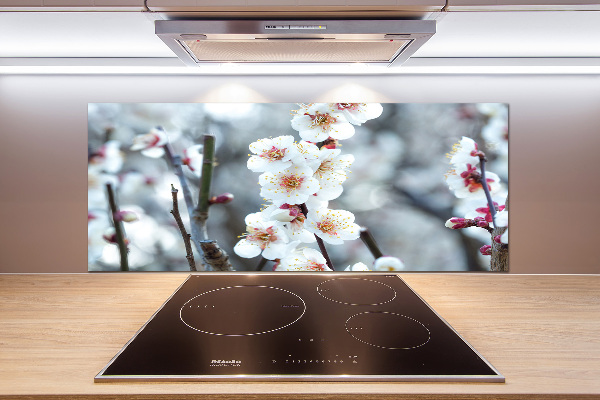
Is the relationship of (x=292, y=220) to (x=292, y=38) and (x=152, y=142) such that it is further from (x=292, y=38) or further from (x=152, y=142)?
(x=292, y=38)

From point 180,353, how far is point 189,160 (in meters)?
0.87

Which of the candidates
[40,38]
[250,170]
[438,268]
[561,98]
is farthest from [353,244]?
[40,38]

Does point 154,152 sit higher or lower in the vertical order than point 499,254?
higher

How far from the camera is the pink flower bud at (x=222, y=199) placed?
1510 millimetres

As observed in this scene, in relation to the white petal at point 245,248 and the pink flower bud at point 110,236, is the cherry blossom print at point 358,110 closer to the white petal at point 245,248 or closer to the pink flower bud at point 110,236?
the white petal at point 245,248

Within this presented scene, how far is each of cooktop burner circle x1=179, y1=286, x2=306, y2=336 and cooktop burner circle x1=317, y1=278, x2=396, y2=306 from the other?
0.37 ft

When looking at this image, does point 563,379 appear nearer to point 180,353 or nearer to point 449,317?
point 449,317

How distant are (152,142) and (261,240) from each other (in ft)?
1.89

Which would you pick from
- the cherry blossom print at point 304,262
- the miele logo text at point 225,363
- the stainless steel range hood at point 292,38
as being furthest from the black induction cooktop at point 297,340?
the stainless steel range hood at point 292,38

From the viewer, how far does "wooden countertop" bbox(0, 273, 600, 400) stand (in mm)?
678

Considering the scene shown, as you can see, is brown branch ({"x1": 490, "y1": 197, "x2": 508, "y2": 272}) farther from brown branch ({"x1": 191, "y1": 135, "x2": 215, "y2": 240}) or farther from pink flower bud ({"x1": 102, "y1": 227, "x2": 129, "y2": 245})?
pink flower bud ({"x1": 102, "y1": 227, "x2": 129, "y2": 245})

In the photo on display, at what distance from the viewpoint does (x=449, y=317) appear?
1004mm

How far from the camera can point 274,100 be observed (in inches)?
60.1

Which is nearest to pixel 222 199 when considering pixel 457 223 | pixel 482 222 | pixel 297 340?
pixel 297 340
